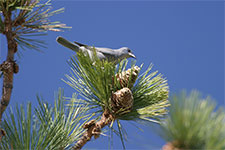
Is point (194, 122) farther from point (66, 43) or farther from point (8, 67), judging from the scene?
point (66, 43)

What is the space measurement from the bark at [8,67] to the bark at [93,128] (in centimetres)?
53

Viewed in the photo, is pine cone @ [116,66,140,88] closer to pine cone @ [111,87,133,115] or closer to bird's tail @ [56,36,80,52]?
pine cone @ [111,87,133,115]

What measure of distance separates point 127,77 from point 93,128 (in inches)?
18.2

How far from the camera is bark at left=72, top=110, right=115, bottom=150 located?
2041mm

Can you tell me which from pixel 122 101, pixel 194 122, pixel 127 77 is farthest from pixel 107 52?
pixel 194 122

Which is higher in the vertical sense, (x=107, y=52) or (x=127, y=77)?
(x=107, y=52)

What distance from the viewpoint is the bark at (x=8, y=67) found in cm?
202

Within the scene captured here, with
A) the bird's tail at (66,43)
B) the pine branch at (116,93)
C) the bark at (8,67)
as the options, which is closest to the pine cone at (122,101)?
the pine branch at (116,93)

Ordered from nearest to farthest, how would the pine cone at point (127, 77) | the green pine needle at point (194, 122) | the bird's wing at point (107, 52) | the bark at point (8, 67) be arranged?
the green pine needle at point (194, 122) → the bark at point (8, 67) → the pine cone at point (127, 77) → the bird's wing at point (107, 52)

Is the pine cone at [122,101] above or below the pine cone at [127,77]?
below

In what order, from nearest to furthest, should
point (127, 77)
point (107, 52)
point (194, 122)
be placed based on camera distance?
point (194, 122)
point (127, 77)
point (107, 52)

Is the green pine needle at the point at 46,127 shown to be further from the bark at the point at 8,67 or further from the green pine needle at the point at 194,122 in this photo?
the green pine needle at the point at 194,122

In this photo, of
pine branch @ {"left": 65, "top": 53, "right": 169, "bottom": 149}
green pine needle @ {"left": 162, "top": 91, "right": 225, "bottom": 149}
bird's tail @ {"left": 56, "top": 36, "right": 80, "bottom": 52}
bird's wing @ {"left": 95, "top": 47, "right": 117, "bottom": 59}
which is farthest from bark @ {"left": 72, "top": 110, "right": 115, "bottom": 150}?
bird's tail @ {"left": 56, "top": 36, "right": 80, "bottom": 52}

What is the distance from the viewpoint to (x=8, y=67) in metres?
2.13
